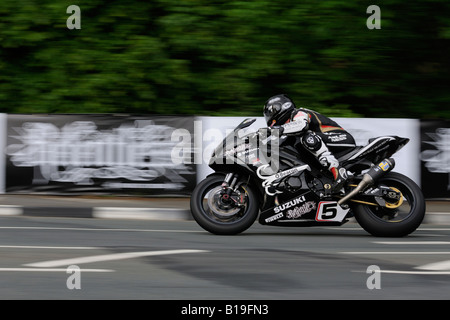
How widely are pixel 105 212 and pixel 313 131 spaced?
3.78 metres

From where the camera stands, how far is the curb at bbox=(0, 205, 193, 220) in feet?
37.3

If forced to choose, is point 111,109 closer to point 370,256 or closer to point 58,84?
point 58,84

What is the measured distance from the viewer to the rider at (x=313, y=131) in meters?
8.88

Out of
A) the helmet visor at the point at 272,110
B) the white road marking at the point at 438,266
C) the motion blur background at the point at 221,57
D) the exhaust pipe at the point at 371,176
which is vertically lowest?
the white road marking at the point at 438,266

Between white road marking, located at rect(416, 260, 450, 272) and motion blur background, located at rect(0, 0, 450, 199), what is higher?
motion blur background, located at rect(0, 0, 450, 199)

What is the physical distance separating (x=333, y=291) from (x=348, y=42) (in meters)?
11.0

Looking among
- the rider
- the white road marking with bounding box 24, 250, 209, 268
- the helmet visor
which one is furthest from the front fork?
the white road marking with bounding box 24, 250, 209, 268

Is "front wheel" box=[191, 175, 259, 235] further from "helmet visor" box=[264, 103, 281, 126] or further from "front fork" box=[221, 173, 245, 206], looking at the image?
"helmet visor" box=[264, 103, 281, 126]

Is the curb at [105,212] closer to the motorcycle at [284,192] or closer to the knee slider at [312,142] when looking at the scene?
the motorcycle at [284,192]

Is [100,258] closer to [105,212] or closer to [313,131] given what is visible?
[313,131]

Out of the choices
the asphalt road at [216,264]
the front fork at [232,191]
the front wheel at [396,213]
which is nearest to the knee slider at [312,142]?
the front wheel at [396,213]

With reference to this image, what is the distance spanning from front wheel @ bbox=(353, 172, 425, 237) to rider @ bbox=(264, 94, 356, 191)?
471mm

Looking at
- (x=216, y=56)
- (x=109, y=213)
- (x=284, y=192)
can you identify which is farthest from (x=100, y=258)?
(x=216, y=56)

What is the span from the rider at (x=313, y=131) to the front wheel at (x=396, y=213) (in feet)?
1.55
